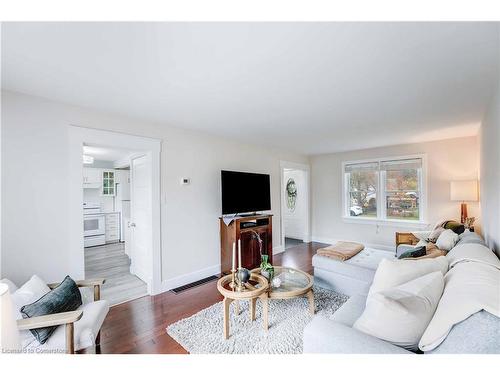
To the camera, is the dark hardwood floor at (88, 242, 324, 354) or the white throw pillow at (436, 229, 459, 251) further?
the white throw pillow at (436, 229, 459, 251)

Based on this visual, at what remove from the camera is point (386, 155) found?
485 centimetres

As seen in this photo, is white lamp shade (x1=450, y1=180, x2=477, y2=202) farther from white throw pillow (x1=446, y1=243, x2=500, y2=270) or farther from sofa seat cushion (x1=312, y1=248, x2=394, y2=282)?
white throw pillow (x1=446, y1=243, x2=500, y2=270)

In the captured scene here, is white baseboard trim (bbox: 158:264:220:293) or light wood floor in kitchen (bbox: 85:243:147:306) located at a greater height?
white baseboard trim (bbox: 158:264:220:293)

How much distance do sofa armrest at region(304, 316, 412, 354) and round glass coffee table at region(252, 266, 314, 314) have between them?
0.81 m

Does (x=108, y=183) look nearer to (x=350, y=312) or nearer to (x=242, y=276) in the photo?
(x=242, y=276)

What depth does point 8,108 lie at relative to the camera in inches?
81.0

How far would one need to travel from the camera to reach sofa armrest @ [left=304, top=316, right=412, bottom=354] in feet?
3.65

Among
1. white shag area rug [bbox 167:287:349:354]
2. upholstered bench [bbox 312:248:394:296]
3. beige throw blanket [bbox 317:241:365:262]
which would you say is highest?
beige throw blanket [bbox 317:241:365:262]

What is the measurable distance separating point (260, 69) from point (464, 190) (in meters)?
4.10


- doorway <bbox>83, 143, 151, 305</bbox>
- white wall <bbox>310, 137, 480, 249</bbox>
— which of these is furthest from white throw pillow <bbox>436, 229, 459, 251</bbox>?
doorway <bbox>83, 143, 151, 305</bbox>

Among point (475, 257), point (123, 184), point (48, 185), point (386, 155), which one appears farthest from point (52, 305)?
point (386, 155)

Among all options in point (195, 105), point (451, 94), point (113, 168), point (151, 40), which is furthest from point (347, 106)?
point (113, 168)

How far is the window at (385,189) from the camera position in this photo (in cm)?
459

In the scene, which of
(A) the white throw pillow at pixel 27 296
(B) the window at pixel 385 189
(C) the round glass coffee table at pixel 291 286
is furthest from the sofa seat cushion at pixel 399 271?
(B) the window at pixel 385 189
